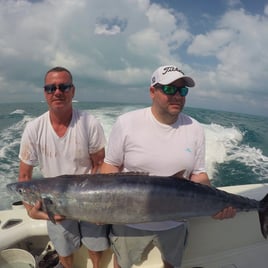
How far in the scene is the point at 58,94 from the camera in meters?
2.24

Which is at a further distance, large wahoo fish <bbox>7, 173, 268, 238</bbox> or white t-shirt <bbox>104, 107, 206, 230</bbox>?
white t-shirt <bbox>104, 107, 206, 230</bbox>

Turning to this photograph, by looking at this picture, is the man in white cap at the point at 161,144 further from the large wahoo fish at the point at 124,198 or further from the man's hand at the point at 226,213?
the large wahoo fish at the point at 124,198

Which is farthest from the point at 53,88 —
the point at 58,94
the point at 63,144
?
the point at 63,144

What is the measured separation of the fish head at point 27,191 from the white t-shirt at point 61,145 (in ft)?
0.74

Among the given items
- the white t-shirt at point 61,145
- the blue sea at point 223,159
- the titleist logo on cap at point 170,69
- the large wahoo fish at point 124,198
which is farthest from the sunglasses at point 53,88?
the blue sea at point 223,159

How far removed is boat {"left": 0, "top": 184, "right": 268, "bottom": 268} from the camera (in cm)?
271

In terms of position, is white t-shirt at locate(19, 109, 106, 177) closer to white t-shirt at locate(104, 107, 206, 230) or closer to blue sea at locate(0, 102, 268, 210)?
white t-shirt at locate(104, 107, 206, 230)

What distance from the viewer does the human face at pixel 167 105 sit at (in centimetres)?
204

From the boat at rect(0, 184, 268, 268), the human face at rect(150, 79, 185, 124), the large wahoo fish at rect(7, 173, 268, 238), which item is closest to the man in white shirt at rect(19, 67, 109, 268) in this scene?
the large wahoo fish at rect(7, 173, 268, 238)

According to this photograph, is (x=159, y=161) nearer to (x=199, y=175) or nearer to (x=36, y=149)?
(x=199, y=175)

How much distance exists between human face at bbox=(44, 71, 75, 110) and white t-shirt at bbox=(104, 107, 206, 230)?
0.51m

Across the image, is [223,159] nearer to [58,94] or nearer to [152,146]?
[152,146]

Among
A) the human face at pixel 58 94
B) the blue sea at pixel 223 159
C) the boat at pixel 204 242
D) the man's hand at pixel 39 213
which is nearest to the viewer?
the man's hand at pixel 39 213

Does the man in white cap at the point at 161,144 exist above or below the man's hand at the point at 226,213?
above
